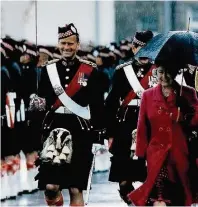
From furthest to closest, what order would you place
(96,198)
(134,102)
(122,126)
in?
(96,198)
(122,126)
(134,102)

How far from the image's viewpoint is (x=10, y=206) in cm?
1281

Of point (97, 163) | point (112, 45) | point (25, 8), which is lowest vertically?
point (97, 163)

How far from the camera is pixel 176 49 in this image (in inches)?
375

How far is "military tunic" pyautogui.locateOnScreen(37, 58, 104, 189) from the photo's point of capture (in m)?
A: 10.9

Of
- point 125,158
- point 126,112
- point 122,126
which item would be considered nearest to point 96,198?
point 125,158

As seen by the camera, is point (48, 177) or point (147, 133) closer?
point (147, 133)

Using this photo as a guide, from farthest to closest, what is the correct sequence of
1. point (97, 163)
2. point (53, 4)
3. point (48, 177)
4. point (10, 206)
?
point (97, 163) → point (53, 4) → point (10, 206) → point (48, 177)

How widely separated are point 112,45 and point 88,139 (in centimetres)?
892

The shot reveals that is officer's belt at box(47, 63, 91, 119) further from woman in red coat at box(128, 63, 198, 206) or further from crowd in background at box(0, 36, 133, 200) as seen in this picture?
crowd in background at box(0, 36, 133, 200)

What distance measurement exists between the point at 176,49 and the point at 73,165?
77.1 inches

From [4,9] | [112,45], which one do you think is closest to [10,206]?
[4,9]

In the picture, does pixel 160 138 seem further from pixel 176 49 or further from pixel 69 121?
pixel 69 121

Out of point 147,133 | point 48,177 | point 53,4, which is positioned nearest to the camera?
point 147,133

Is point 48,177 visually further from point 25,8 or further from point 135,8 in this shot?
point 135,8
